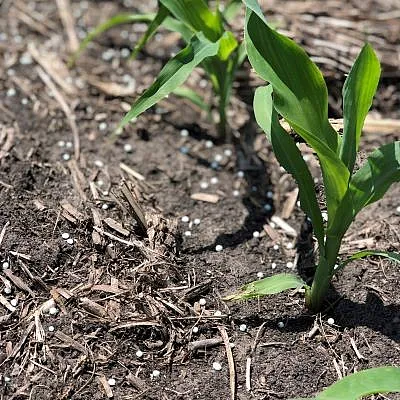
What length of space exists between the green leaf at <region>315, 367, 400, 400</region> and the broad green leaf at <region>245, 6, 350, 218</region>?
0.40 meters

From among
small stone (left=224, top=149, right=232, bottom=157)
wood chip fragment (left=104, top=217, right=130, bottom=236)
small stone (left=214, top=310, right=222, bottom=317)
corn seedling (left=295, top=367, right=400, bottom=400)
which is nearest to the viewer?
corn seedling (left=295, top=367, right=400, bottom=400)

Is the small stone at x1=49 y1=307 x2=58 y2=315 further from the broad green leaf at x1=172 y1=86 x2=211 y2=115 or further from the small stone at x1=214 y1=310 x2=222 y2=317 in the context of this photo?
the broad green leaf at x1=172 y1=86 x2=211 y2=115

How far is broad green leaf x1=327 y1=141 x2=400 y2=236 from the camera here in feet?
5.27

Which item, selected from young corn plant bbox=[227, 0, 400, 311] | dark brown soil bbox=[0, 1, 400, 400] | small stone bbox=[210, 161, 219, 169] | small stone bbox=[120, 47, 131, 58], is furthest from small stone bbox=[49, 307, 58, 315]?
small stone bbox=[120, 47, 131, 58]

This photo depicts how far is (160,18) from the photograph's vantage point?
2109mm

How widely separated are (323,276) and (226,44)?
730 mm

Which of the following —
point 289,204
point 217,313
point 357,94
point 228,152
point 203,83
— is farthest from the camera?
point 203,83

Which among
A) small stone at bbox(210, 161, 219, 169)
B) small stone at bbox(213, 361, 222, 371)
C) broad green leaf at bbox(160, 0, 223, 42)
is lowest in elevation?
small stone at bbox(213, 361, 222, 371)

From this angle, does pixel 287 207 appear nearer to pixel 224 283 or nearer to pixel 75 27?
pixel 224 283

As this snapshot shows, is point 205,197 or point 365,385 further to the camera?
point 205,197

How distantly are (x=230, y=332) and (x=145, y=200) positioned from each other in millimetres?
518

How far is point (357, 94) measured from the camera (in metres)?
1.60

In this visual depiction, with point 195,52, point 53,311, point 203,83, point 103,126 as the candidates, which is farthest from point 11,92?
point 53,311

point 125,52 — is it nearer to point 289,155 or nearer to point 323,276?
point 289,155
